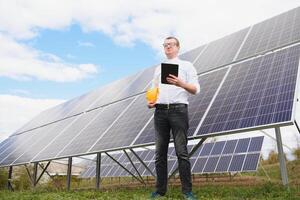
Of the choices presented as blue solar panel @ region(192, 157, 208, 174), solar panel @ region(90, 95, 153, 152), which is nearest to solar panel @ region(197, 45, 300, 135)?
solar panel @ region(90, 95, 153, 152)

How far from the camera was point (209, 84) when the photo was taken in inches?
336

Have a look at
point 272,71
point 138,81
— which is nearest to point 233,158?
point 138,81

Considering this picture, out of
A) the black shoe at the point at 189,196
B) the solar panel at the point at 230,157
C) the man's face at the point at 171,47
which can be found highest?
the man's face at the point at 171,47

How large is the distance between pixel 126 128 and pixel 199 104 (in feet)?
7.23

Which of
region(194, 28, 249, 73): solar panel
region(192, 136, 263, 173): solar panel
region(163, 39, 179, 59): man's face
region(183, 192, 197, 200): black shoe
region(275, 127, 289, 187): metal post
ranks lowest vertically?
region(183, 192, 197, 200): black shoe

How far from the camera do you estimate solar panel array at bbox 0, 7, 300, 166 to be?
6367 mm

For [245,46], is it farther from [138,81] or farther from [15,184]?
[15,184]

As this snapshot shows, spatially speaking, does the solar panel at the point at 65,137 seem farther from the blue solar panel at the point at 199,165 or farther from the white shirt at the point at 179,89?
the white shirt at the point at 179,89

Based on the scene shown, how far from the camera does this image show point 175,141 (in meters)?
5.06

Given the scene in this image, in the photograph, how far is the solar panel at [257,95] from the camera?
5.96 meters

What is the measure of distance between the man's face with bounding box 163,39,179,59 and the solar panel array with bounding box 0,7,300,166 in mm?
1788

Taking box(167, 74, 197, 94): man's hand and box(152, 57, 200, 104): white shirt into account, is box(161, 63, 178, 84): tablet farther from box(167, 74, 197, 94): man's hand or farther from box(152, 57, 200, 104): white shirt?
box(152, 57, 200, 104): white shirt

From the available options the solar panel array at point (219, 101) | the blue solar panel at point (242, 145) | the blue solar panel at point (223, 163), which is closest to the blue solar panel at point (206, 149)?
the blue solar panel at point (223, 163)

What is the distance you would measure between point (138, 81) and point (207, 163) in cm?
611
